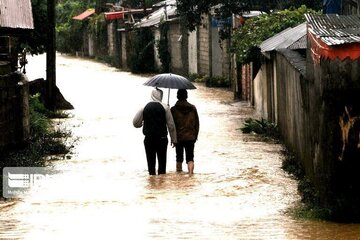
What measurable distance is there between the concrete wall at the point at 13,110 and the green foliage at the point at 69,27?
58.3m

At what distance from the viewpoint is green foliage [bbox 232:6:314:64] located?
918 inches

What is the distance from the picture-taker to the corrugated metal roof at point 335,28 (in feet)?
33.8

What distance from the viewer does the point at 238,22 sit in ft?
106

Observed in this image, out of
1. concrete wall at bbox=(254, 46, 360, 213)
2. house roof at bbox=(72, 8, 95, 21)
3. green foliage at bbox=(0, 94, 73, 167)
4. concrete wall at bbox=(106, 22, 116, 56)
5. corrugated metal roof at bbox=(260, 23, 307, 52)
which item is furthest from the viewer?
house roof at bbox=(72, 8, 95, 21)

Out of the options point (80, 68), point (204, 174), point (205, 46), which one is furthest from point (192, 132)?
point (80, 68)

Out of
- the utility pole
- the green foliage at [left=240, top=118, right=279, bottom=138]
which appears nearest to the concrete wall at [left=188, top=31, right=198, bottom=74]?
the utility pole

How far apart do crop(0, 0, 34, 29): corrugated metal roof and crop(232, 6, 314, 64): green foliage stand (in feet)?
21.2

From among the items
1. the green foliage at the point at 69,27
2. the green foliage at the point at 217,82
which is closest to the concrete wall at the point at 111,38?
the green foliage at the point at 69,27

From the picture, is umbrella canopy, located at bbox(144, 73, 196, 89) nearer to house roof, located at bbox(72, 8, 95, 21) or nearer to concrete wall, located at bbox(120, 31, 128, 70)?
concrete wall, located at bbox(120, 31, 128, 70)

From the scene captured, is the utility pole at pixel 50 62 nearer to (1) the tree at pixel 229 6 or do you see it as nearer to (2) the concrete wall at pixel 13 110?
(1) the tree at pixel 229 6

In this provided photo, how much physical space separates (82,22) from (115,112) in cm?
4672

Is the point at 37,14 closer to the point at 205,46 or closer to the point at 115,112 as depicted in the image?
the point at 115,112

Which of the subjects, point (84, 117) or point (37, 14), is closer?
point (84, 117)

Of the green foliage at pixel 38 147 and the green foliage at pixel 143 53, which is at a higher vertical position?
the green foliage at pixel 143 53
